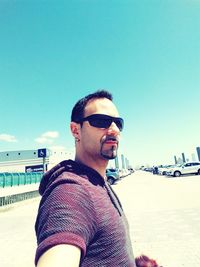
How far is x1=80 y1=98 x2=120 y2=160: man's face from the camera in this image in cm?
157

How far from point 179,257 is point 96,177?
392 centimetres

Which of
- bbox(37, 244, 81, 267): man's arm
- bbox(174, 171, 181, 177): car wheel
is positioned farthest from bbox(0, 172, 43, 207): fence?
bbox(174, 171, 181, 177): car wheel

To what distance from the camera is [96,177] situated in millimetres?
1437

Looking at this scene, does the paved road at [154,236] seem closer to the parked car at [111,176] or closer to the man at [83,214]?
the man at [83,214]

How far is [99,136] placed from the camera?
162 cm

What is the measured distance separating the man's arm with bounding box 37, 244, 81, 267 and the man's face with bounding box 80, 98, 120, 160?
0.67m

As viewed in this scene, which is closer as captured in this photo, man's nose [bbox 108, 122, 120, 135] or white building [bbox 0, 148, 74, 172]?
Answer: man's nose [bbox 108, 122, 120, 135]

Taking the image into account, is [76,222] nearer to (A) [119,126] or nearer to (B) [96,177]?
(B) [96,177]

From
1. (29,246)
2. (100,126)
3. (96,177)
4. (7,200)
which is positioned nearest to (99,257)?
(96,177)

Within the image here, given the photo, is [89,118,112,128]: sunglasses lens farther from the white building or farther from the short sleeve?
the white building

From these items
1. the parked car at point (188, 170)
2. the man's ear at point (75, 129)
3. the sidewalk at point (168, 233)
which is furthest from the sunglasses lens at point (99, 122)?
the parked car at point (188, 170)

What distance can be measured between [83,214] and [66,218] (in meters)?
0.09

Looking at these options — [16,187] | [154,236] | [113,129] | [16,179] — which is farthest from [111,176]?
[113,129]

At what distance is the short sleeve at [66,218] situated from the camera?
0.98 m
